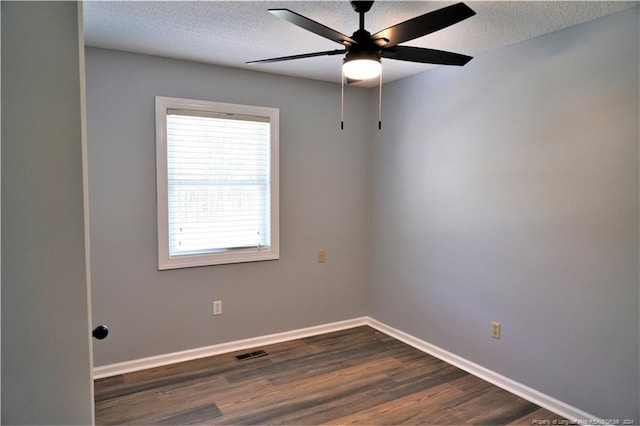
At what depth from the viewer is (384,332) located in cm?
403

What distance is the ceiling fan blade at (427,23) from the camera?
5.29 feet

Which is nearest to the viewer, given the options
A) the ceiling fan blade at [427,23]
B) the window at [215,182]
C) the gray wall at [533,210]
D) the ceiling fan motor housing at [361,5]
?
the ceiling fan blade at [427,23]

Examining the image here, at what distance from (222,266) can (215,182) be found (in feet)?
2.32

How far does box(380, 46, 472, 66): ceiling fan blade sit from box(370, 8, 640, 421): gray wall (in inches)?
33.2

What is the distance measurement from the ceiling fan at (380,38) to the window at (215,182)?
5.10ft

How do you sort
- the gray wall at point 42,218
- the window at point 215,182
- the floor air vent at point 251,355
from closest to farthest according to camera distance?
1. the gray wall at point 42,218
2. the window at point 215,182
3. the floor air vent at point 251,355

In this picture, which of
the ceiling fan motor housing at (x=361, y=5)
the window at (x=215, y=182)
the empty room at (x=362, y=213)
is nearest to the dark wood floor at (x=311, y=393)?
the empty room at (x=362, y=213)

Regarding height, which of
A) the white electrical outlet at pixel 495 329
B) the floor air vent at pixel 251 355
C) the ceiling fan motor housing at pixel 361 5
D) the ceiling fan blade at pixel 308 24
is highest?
the ceiling fan motor housing at pixel 361 5

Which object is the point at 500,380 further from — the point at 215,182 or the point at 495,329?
the point at 215,182

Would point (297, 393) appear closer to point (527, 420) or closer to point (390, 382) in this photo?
point (390, 382)

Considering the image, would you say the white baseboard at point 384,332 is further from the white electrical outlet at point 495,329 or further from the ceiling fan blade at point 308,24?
the ceiling fan blade at point 308,24

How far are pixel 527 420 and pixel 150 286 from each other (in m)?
2.75

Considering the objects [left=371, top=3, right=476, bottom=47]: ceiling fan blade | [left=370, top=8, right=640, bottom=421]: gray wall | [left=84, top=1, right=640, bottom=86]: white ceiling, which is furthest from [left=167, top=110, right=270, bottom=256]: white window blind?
[left=371, top=3, right=476, bottom=47]: ceiling fan blade

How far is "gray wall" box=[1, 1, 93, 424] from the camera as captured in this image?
1.00 metres
